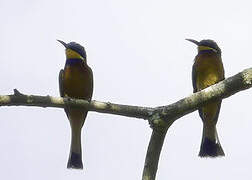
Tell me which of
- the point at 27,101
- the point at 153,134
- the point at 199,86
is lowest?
the point at 153,134

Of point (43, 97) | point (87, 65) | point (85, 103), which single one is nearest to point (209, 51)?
point (87, 65)

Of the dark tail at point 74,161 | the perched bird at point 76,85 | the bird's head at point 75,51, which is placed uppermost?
the bird's head at point 75,51

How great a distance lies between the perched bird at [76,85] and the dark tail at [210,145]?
1480mm

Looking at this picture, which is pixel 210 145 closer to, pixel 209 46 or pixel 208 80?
pixel 208 80

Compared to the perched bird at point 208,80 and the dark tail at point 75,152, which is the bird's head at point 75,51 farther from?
the perched bird at point 208,80

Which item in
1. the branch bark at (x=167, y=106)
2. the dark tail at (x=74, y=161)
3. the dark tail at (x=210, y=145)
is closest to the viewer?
the branch bark at (x=167, y=106)

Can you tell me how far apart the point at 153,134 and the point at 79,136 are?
92.7 inches

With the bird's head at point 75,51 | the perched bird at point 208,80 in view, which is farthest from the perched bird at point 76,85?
the perched bird at point 208,80

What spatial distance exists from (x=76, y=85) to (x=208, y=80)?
5.81ft

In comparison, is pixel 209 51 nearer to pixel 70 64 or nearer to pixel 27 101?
pixel 70 64

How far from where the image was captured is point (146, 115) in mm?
4234

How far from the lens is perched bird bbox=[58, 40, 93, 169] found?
20.0 feet

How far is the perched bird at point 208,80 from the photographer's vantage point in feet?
19.0

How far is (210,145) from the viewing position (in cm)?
580
